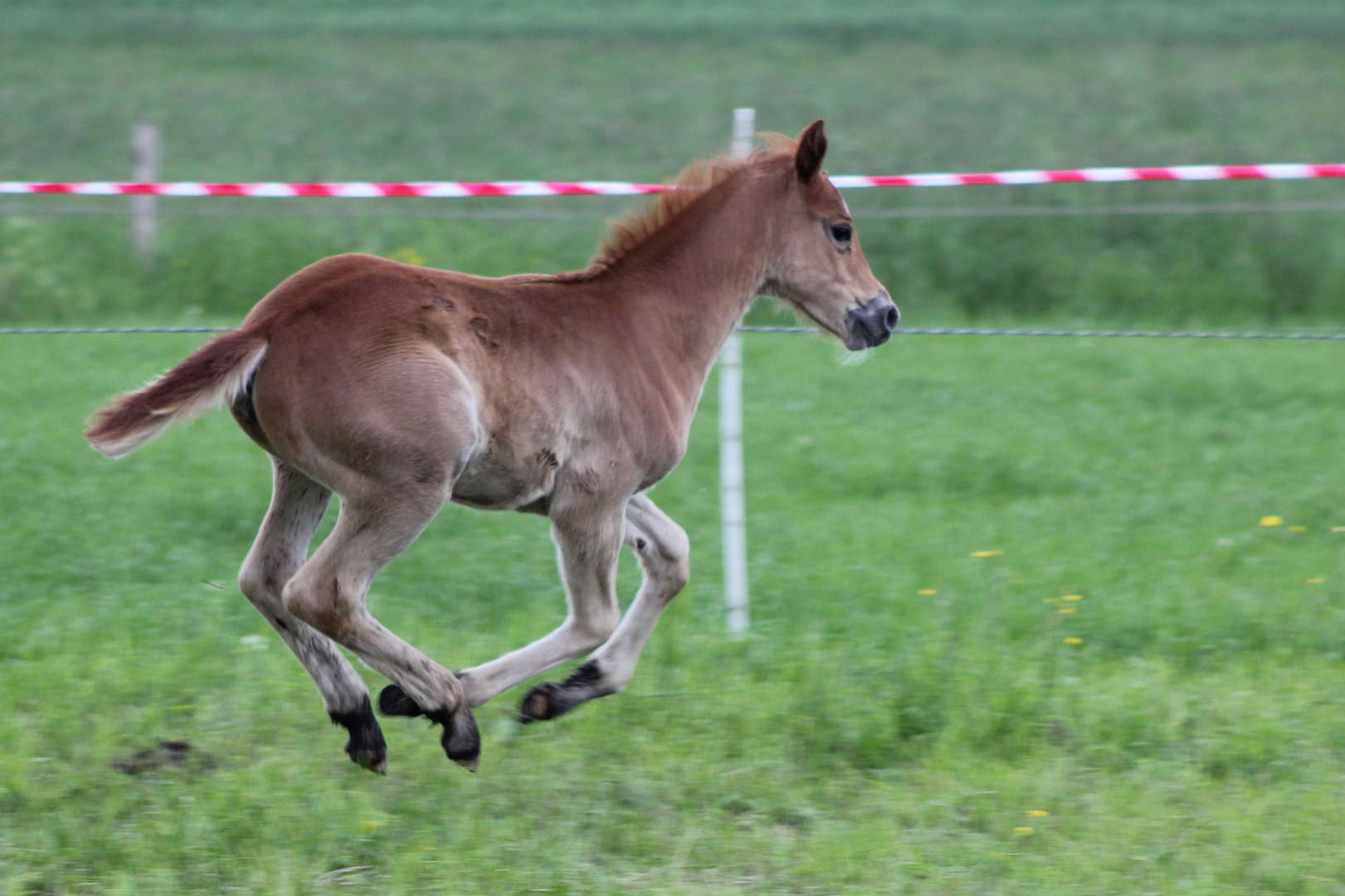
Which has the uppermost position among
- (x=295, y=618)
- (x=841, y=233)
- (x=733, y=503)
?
(x=841, y=233)

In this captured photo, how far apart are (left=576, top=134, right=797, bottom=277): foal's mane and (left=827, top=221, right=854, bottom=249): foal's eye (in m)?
0.30

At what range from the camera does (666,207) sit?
188 inches

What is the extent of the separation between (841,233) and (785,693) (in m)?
1.63

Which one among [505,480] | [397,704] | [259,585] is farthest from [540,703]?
[259,585]

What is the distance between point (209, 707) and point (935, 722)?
249 cm

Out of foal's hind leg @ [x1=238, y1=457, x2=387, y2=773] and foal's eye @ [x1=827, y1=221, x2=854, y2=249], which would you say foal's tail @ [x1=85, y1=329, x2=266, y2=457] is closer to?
foal's hind leg @ [x1=238, y1=457, x2=387, y2=773]

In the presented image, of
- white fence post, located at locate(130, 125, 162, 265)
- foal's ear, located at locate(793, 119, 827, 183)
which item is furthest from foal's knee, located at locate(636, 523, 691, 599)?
white fence post, located at locate(130, 125, 162, 265)

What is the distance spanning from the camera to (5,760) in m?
4.45

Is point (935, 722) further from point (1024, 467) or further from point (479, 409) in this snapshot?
point (1024, 467)

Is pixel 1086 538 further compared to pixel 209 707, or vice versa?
pixel 1086 538

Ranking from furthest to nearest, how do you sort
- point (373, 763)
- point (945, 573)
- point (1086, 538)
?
point (1086, 538), point (945, 573), point (373, 763)

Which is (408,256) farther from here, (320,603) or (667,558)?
(320,603)

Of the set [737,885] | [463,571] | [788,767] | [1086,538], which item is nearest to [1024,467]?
[1086,538]

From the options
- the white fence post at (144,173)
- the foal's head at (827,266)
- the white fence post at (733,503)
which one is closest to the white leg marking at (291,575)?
the foal's head at (827,266)
